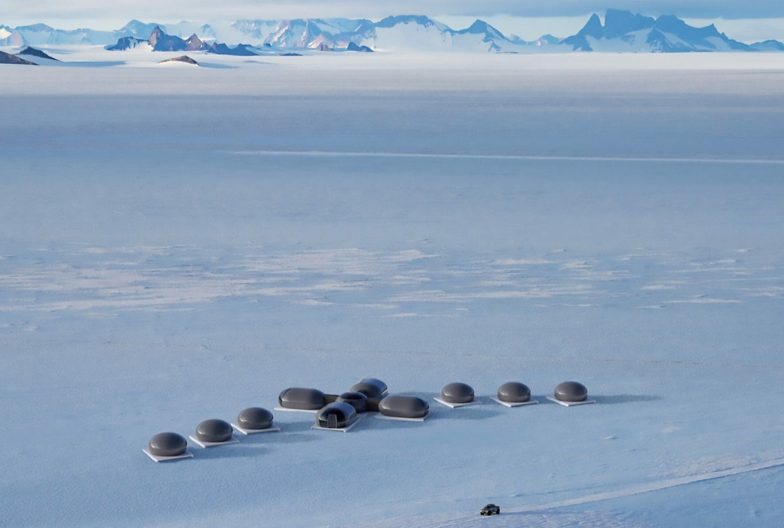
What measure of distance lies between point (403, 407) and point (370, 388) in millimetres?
157

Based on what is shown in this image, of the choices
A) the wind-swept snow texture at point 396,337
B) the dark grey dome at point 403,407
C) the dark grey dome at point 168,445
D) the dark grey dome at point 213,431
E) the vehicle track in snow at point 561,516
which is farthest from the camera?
the dark grey dome at point 403,407

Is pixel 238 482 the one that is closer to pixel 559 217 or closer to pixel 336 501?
pixel 336 501

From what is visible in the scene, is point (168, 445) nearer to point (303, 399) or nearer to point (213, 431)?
point (213, 431)

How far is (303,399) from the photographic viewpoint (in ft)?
12.6

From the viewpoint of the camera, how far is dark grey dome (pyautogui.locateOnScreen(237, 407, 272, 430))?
11.9 ft

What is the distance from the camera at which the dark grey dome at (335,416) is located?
3.63 meters

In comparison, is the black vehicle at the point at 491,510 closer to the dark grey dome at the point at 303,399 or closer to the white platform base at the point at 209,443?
the white platform base at the point at 209,443

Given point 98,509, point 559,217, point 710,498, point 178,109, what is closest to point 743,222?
point 559,217

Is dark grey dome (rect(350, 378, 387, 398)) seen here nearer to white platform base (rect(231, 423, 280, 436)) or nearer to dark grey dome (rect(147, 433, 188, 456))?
white platform base (rect(231, 423, 280, 436))

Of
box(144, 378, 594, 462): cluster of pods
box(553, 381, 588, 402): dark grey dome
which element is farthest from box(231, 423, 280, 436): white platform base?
box(553, 381, 588, 402): dark grey dome

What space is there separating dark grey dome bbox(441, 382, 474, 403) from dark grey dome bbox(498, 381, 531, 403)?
107 millimetres

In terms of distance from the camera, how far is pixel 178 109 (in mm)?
22406

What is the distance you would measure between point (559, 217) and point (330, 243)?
1.84 m

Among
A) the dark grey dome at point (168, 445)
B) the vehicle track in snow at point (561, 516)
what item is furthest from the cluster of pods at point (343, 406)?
the vehicle track in snow at point (561, 516)
